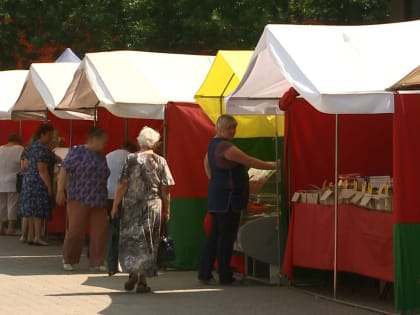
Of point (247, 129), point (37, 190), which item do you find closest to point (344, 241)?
point (247, 129)

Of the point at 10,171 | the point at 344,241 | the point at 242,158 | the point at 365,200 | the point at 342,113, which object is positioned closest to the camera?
the point at 342,113

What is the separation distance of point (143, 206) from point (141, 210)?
0.15 ft

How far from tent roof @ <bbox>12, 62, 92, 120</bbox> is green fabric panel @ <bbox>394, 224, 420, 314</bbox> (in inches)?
308

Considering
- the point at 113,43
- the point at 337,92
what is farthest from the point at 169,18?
the point at 337,92

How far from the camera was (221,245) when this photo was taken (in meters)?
12.4

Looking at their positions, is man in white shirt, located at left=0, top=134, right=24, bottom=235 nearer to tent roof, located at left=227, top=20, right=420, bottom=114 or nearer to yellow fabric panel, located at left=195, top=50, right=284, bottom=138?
yellow fabric panel, located at left=195, top=50, right=284, bottom=138

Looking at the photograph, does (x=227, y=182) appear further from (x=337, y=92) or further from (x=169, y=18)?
(x=169, y=18)

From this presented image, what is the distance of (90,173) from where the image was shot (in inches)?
541

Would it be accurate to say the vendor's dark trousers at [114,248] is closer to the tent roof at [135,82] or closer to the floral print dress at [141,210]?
the floral print dress at [141,210]

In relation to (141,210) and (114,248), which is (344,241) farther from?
(114,248)

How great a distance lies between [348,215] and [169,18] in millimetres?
16049

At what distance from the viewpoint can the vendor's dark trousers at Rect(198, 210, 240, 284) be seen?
12.3 meters

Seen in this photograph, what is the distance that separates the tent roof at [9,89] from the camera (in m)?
20.1

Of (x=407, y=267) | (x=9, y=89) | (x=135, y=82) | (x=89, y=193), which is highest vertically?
(x=9, y=89)
